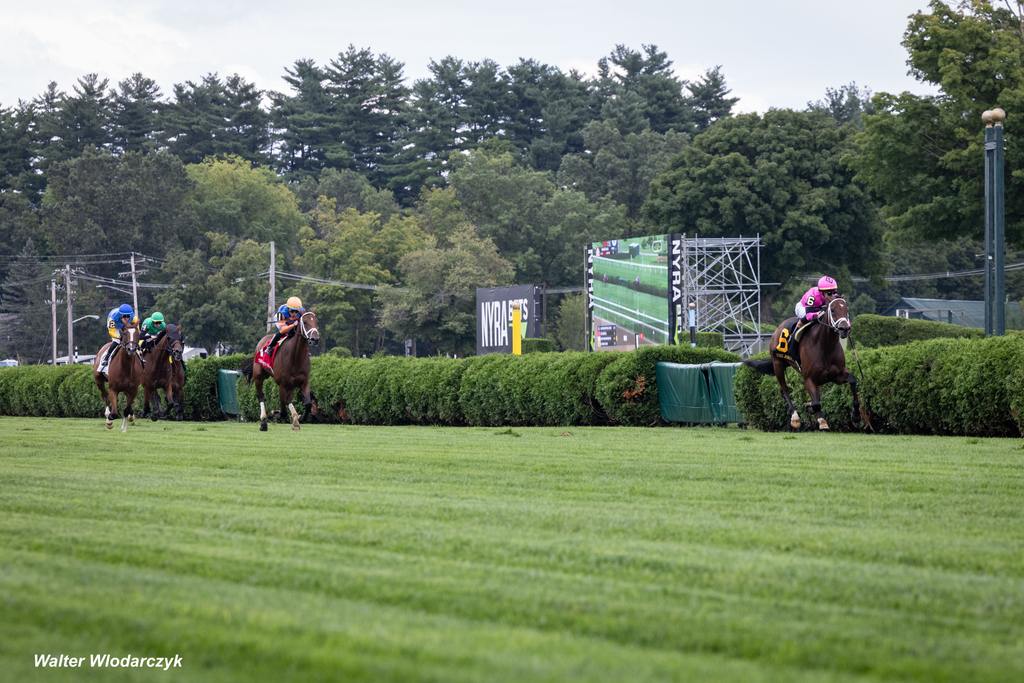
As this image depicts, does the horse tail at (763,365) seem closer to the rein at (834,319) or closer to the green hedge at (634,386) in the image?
the rein at (834,319)

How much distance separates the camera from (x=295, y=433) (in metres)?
20.8

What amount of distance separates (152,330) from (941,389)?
593 inches

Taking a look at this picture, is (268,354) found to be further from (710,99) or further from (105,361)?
(710,99)

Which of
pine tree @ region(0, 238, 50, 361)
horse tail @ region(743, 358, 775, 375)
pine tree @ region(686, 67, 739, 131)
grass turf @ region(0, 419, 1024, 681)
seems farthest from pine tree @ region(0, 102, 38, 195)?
grass turf @ region(0, 419, 1024, 681)

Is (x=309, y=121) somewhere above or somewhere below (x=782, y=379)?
above

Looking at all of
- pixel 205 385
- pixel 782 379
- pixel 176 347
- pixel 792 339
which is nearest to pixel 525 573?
pixel 792 339

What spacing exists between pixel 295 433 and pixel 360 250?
61483 millimetres

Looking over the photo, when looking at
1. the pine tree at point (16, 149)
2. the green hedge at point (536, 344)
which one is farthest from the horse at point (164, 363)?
the pine tree at point (16, 149)

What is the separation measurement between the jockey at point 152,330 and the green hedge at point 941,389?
39.4 feet

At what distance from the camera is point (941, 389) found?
1809cm

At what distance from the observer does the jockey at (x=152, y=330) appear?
25.5 m

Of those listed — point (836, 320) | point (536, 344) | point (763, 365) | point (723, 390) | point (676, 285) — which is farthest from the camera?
point (536, 344)

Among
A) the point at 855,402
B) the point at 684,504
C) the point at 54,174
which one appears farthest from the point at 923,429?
the point at 54,174

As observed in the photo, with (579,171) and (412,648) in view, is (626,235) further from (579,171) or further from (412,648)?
(412,648)
